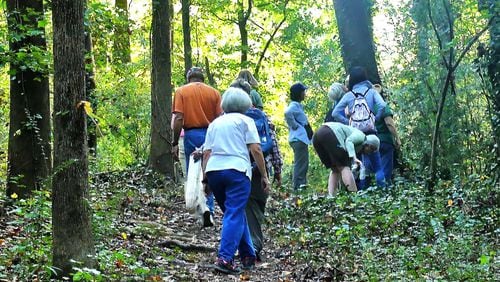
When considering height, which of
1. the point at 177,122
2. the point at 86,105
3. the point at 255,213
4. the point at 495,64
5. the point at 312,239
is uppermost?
the point at 495,64

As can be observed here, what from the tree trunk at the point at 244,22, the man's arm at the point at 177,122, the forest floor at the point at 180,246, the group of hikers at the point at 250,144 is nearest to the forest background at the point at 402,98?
the group of hikers at the point at 250,144

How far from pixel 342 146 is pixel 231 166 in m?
3.38

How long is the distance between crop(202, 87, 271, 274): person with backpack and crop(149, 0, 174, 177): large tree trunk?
6603 mm

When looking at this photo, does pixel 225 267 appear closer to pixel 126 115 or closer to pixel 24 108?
pixel 24 108

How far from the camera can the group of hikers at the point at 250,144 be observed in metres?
7.11

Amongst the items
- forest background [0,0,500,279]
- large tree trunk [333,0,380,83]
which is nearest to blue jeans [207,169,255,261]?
forest background [0,0,500,279]

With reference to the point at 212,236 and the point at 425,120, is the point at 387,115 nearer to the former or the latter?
the point at 425,120

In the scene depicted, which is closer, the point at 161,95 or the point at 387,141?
the point at 387,141

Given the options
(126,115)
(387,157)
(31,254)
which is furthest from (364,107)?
(126,115)

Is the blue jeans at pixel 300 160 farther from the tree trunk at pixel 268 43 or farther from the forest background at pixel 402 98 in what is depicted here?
the tree trunk at pixel 268 43

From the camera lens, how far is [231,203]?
712cm

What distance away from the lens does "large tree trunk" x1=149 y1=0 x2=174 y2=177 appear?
13.8m

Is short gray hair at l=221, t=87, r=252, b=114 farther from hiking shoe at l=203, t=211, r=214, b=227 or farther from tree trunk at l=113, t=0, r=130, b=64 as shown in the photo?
tree trunk at l=113, t=0, r=130, b=64

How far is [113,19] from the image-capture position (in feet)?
35.0
